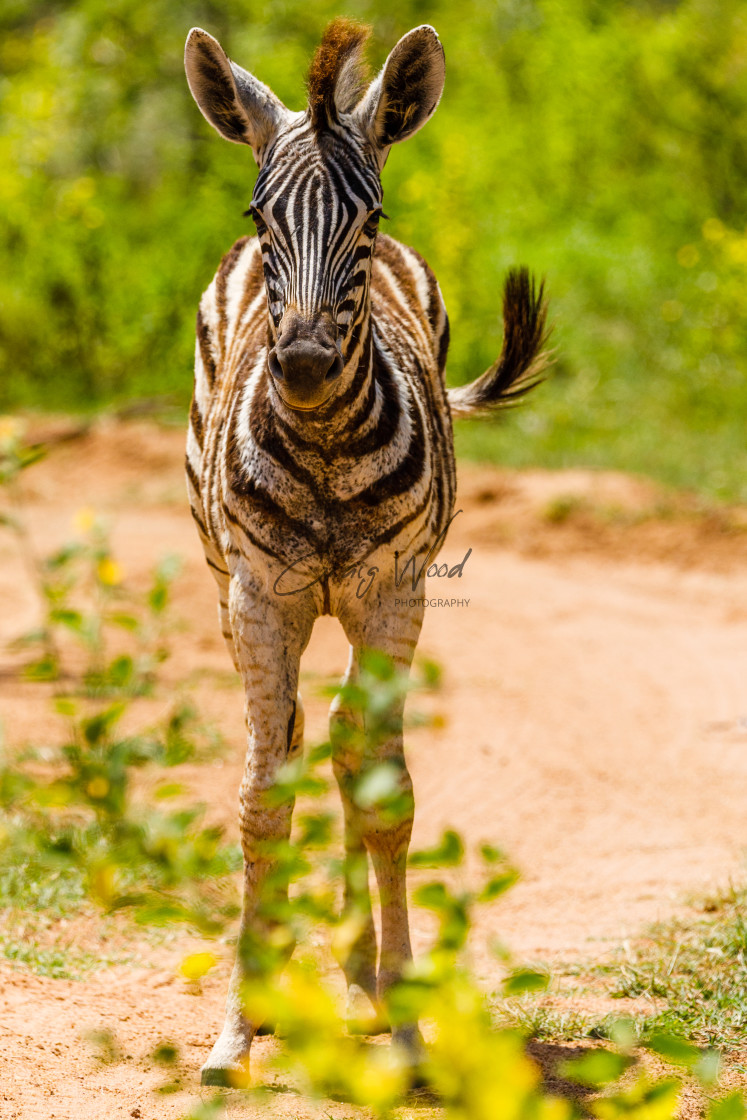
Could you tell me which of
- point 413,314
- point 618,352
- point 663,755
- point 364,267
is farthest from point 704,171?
point 364,267

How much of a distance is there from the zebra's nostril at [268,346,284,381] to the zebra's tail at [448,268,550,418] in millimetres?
1838

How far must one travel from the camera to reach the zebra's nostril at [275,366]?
2810 millimetres

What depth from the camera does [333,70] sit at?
→ 122 inches

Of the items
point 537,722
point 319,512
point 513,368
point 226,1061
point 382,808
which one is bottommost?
point 226,1061

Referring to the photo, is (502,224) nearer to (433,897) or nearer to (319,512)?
(319,512)

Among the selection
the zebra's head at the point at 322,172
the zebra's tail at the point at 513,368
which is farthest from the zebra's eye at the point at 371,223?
the zebra's tail at the point at 513,368

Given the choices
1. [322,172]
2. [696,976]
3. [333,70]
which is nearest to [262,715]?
[322,172]

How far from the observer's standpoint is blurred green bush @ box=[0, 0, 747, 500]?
12.5m

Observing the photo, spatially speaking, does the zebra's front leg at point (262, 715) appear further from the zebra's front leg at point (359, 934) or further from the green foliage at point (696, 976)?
the green foliage at point (696, 976)

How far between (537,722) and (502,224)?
10812 millimetres

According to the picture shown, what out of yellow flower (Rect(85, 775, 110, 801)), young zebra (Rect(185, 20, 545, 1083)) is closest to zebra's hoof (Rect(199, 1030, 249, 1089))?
young zebra (Rect(185, 20, 545, 1083))

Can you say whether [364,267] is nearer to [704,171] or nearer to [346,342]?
[346,342]

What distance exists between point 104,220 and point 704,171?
287 inches

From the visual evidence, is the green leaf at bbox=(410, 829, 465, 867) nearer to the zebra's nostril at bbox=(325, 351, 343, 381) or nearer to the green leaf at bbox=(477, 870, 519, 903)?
the green leaf at bbox=(477, 870, 519, 903)
